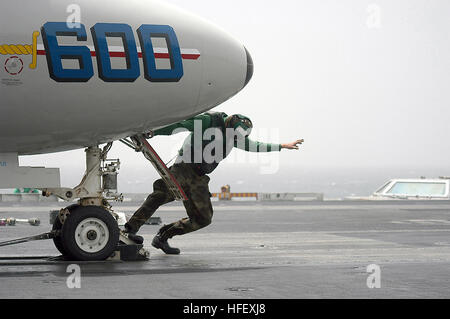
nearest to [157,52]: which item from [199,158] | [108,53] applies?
[108,53]

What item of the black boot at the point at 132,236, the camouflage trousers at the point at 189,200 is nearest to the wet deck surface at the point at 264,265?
the black boot at the point at 132,236

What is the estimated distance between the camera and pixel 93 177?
42.1 feet

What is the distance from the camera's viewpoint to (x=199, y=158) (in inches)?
539

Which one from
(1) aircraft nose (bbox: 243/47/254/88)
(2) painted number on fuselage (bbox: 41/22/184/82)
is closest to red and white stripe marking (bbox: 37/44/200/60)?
(2) painted number on fuselage (bbox: 41/22/184/82)

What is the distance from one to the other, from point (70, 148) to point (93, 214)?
1.09 metres

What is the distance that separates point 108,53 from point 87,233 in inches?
A: 102

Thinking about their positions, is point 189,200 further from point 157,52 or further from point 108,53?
point 108,53

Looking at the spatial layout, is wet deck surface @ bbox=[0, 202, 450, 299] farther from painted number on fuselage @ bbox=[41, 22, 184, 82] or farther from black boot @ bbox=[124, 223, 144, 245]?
painted number on fuselage @ bbox=[41, 22, 184, 82]

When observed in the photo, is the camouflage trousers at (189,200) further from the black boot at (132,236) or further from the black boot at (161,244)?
the black boot at (161,244)

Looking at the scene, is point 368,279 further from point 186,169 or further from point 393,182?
point 393,182

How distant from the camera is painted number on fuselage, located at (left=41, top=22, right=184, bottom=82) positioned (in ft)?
38.1

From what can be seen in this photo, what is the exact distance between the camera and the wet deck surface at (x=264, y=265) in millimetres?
9820

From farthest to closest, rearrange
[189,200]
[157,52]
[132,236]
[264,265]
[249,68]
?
[189,200]
[132,236]
[249,68]
[264,265]
[157,52]
